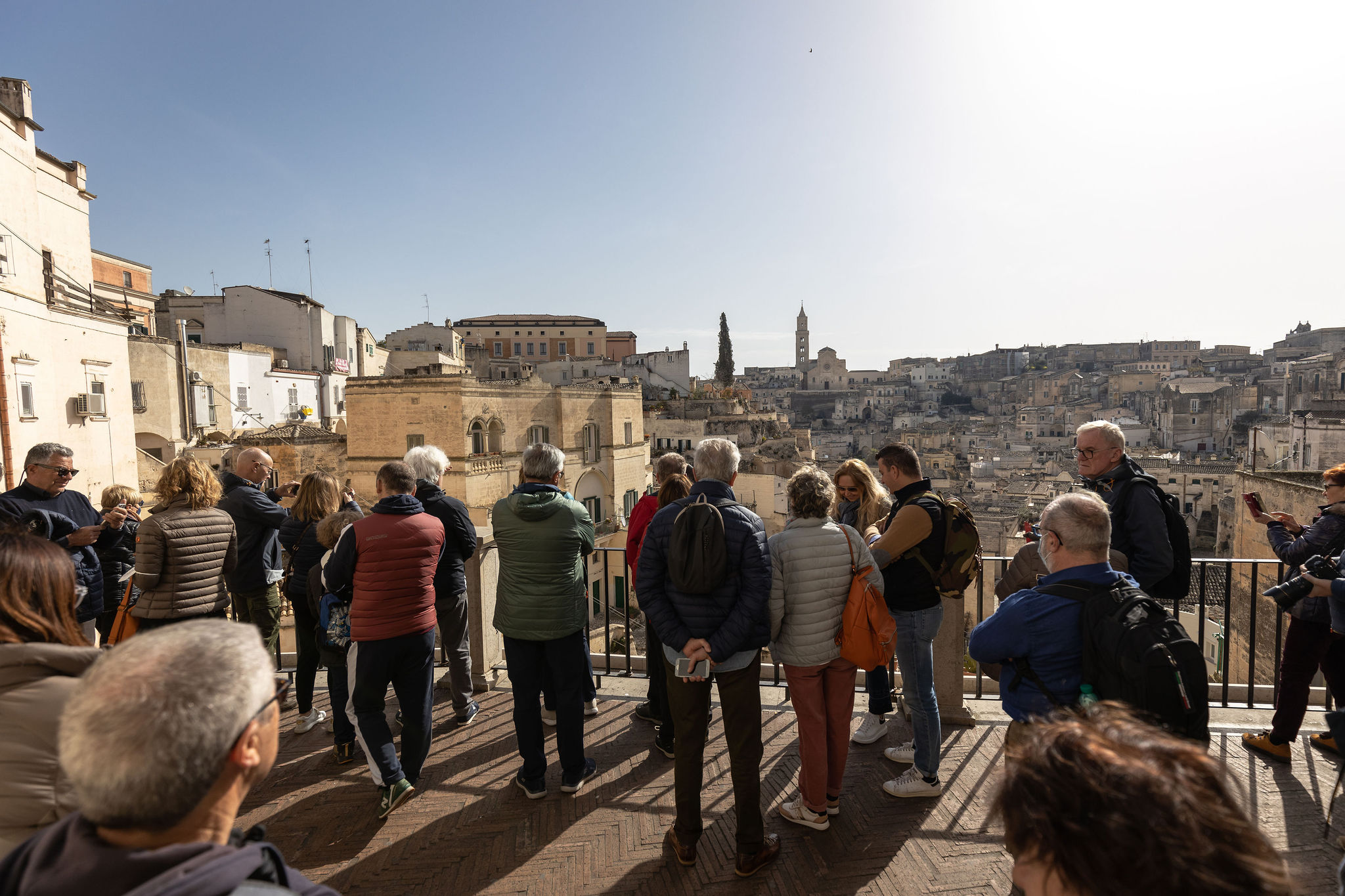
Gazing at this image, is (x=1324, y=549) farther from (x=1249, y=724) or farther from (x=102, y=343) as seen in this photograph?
(x=102, y=343)

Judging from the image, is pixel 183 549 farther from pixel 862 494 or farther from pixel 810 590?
pixel 862 494

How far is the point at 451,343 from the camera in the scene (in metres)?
49.9

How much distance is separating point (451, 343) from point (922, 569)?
50153 millimetres

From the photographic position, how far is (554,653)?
13.4 feet

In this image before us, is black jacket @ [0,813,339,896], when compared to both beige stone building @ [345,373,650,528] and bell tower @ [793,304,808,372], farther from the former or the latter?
bell tower @ [793,304,808,372]

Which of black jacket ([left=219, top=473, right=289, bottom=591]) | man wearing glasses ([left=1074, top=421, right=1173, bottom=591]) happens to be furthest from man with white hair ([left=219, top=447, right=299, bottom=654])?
man wearing glasses ([left=1074, top=421, right=1173, bottom=591])

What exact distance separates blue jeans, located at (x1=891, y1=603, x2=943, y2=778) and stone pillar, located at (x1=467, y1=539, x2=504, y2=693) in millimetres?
3141

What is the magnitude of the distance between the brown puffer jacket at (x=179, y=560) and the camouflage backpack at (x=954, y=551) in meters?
4.21

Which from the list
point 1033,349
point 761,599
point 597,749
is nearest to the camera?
point 761,599

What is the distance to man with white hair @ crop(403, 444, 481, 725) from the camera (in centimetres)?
462

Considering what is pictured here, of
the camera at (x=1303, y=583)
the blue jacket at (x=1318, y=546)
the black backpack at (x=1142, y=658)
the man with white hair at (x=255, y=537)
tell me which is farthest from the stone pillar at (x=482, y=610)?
the blue jacket at (x=1318, y=546)

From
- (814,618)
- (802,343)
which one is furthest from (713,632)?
(802,343)

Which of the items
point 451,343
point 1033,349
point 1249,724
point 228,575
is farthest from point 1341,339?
point 228,575

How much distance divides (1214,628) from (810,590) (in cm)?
1324
